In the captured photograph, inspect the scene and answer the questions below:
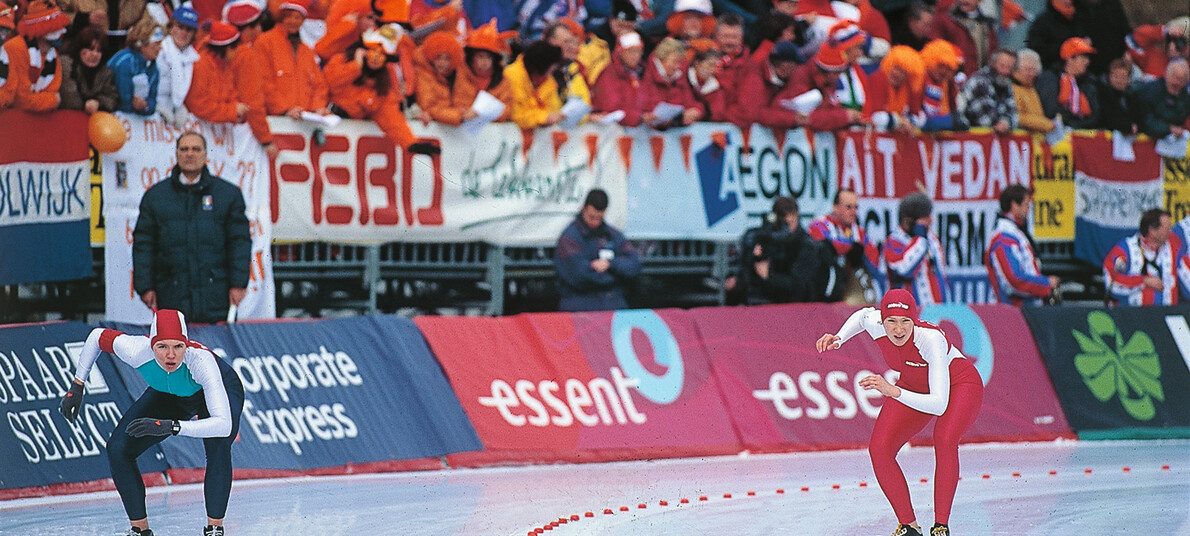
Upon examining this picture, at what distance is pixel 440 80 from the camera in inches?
490

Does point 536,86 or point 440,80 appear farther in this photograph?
point 536,86

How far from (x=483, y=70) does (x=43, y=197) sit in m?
3.48

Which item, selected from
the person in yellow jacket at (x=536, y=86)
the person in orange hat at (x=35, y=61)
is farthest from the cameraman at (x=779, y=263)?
the person in orange hat at (x=35, y=61)

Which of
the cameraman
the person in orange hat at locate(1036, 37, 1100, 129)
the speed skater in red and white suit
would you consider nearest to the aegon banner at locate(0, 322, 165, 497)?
the speed skater in red and white suit

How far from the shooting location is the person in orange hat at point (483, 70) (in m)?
12.5

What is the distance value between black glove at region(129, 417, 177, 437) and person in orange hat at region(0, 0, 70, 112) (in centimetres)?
357

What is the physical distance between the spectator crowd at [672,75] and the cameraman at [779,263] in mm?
16

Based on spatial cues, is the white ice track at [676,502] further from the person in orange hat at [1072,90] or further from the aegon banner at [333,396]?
the person in orange hat at [1072,90]

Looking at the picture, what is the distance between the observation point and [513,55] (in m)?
13.6

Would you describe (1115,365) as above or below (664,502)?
below

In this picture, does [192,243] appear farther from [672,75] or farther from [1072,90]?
[1072,90]

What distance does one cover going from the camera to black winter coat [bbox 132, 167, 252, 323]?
10.4 m

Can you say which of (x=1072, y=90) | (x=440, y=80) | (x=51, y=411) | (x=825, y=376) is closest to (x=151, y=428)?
(x=51, y=411)

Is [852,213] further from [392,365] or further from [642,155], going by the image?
[392,365]
